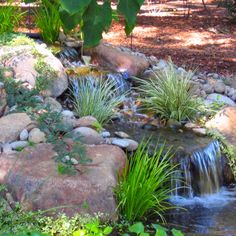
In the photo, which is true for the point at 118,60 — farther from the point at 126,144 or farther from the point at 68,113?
the point at 126,144

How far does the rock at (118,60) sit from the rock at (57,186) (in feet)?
10.8

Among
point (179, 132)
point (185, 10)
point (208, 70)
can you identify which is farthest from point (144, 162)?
→ point (185, 10)

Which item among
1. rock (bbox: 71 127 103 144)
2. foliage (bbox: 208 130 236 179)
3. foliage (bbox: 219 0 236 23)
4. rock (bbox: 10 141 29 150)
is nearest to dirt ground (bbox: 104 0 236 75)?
foliage (bbox: 219 0 236 23)

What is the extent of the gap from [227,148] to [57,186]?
2.26 metres

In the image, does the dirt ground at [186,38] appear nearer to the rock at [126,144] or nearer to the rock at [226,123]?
the rock at [226,123]

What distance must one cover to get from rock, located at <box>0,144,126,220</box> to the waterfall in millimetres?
1020

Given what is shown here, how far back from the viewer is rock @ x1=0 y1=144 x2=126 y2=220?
3.93m

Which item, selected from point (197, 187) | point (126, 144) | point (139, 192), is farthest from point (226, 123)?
point (139, 192)

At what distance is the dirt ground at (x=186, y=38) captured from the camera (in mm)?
8586

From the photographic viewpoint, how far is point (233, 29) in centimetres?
1098

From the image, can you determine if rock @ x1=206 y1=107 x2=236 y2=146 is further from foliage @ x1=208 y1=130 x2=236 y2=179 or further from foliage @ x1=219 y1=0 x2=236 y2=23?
foliage @ x1=219 y1=0 x2=236 y2=23

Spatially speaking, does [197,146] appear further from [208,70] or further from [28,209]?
[208,70]

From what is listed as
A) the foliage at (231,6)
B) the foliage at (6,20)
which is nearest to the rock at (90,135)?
the foliage at (6,20)

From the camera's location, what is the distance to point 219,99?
22.2 ft
